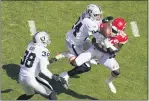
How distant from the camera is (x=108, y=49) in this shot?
37.0 feet

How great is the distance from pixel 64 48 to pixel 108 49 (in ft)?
8.39

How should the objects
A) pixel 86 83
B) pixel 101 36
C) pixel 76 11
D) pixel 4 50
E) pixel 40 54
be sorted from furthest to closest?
pixel 76 11, pixel 4 50, pixel 86 83, pixel 101 36, pixel 40 54

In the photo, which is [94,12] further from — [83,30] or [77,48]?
[77,48]

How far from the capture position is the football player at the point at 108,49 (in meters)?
11.2

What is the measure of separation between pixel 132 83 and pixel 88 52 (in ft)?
5.25

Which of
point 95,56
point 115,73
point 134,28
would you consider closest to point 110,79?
point 115,73

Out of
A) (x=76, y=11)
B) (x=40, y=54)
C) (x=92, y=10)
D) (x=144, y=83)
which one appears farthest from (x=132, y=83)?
(x=76, y=11)

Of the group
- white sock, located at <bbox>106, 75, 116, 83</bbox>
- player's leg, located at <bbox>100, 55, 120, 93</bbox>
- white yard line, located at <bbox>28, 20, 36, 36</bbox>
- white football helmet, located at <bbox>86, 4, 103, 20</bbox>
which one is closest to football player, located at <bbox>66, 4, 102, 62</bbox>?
white football helmet, located at <bbox>86, 4, 103, 20</bbox>

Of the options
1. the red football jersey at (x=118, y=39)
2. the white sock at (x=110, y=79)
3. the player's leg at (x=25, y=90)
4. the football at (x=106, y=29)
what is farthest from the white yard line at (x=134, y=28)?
the player's leg at (x=25, y=90)

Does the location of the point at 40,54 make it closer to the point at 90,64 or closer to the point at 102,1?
the point at 90,64

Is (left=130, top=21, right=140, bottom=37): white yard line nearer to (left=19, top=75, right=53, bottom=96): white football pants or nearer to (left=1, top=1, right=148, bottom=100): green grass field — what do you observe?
(left=1, top=1, right=148, bottom=100): green grass field

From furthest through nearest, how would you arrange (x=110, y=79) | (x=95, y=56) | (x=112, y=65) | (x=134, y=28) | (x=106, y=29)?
(x=134, y=28) → (x=110, y=79) → (x=95, y=56) → (x=112, y=65) → (x=106, y=29)

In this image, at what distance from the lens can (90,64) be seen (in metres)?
12.5

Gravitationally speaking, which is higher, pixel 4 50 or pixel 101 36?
pixel 101 36
